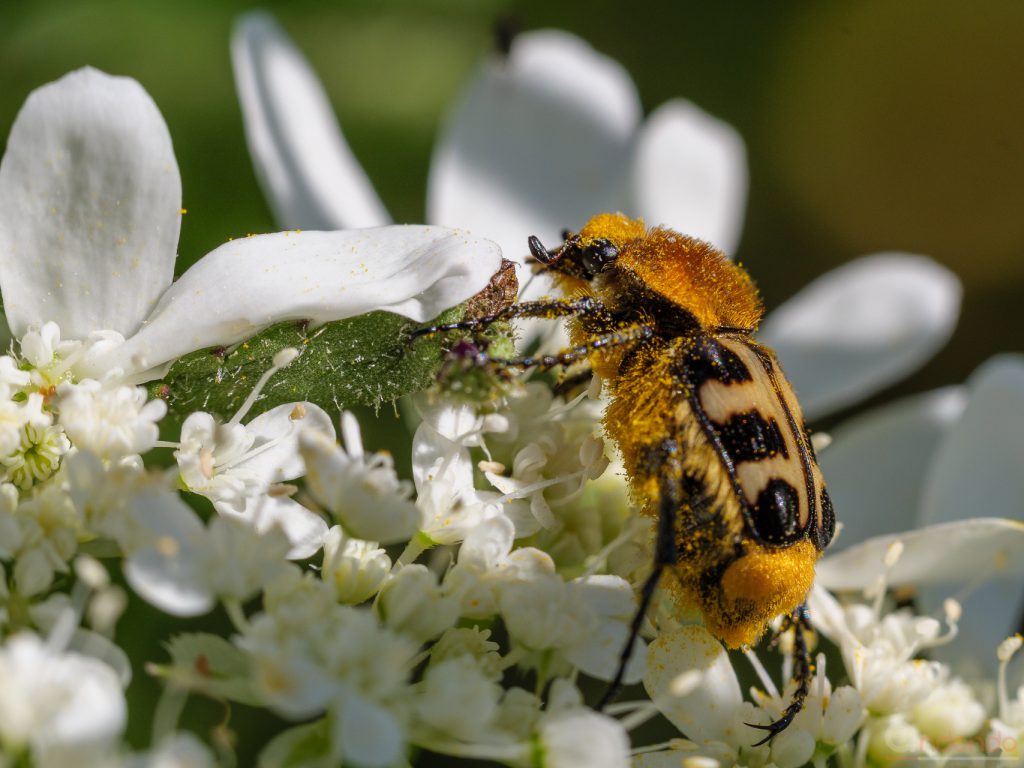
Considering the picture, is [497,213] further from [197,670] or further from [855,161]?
[855,161]

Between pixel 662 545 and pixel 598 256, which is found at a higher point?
pixel 598 256

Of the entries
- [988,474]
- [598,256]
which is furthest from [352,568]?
[988,474]

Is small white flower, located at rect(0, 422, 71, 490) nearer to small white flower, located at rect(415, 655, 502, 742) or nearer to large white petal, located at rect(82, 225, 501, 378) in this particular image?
large white petal, located at rect(82, 225, 501, 378)

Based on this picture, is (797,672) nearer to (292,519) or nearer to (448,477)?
(448,477)

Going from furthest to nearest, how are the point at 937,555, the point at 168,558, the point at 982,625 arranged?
1. the point at 982,625
2. the point at 937,555
3. the point at 168,558

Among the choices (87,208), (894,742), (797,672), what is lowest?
(894,742)
